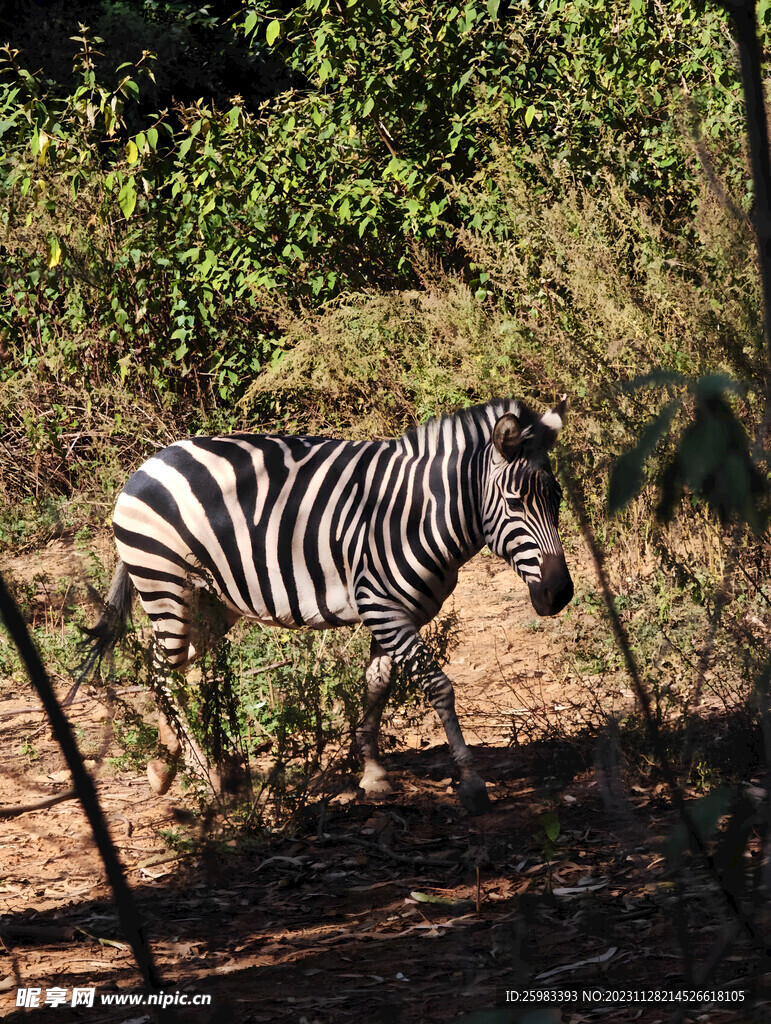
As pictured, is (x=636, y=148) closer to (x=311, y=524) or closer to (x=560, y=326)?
(x=560, y=326)

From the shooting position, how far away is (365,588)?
450cm

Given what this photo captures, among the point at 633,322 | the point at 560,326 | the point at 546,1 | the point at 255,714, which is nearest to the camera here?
the point at 255,714

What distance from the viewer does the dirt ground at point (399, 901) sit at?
264cm

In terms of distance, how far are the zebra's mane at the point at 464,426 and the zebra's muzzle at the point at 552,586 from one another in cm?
60

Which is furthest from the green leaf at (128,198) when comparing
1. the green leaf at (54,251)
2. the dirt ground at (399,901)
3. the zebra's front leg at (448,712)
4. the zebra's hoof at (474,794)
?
the zebra's hoof at (474,794)

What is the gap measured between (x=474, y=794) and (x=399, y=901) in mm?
728

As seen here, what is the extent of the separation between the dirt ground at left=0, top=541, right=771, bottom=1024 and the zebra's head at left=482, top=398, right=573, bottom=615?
0.68 meters

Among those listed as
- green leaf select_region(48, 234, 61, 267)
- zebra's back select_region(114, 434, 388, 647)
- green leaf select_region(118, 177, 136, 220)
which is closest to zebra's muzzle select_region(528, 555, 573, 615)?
zebra's back select_region(114, 434, 388, 647)

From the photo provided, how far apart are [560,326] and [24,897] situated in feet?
16.9

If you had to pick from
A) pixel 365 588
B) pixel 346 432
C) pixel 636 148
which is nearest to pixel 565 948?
pixel 365 588

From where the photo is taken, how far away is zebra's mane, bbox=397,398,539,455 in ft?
14.7

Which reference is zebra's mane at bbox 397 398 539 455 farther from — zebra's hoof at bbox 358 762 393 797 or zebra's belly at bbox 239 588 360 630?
zebra's hoof at bbox 358 762 393 797

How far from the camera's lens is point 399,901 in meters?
3.46

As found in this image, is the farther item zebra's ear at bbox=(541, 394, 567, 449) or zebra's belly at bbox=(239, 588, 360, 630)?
zebra's belly at bbox=(239, 588, 360, 630)
